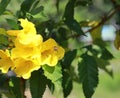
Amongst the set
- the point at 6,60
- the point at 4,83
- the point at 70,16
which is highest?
the point at 6,60

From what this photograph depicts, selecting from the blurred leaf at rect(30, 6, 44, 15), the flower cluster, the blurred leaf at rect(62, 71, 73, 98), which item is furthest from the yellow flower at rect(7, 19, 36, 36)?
the blurred leaf at rect(62, 71, 73, 98)

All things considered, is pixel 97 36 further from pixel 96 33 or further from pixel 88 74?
pixel 88 74

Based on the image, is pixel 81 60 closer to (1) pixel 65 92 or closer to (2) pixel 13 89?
(1) pixel 65 92

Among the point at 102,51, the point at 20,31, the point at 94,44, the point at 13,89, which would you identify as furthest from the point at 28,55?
the point at 94,44

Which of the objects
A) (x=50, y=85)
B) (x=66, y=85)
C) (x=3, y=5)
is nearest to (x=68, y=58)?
(x=66, y=85)

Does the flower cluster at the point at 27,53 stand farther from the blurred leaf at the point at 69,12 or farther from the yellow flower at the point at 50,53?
the blurred leaf at the point at 69,12

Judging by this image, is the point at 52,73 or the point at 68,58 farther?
the point at 68,58
